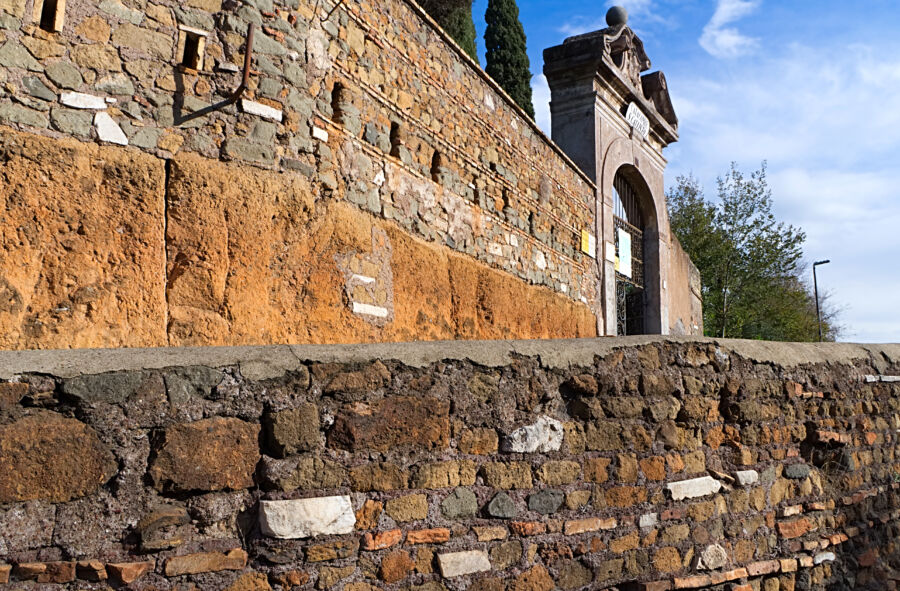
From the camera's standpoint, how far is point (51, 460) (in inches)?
80.8

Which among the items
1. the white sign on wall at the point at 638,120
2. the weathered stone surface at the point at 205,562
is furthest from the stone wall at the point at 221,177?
the white sign on wall at the point at 638,120

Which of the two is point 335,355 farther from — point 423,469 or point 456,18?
point 456,18

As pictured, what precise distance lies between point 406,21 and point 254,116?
2.31 metres

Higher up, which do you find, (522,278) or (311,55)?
(311,55)

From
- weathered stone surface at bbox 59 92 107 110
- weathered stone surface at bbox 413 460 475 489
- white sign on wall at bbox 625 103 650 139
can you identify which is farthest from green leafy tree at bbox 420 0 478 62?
weathered stone surface at bbox 413 460 475 489

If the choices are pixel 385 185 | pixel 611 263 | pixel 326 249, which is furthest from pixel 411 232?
pixel 611 263

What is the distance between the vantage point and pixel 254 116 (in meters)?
4.93

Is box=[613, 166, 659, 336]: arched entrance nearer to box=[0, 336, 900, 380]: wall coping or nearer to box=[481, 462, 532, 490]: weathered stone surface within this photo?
box=[0, 336, 900, 380]: wall coping

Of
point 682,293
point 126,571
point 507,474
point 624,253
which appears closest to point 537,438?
point 507,474

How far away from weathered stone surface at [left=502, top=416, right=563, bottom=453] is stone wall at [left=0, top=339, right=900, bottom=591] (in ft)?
0.03

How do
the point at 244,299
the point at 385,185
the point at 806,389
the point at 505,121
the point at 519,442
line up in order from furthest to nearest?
the point at 505,121, the point at 385,185, the point at 244,299, the point at 806,389, the point at 519,442

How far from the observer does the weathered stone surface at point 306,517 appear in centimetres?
233

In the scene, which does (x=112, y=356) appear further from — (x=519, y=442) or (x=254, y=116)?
(x=254, y=116)

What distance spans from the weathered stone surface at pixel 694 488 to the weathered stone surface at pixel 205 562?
195 cm
